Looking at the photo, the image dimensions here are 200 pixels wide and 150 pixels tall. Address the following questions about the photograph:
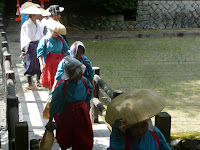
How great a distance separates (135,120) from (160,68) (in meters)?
8.88

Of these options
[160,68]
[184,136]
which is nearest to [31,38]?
[184,136]

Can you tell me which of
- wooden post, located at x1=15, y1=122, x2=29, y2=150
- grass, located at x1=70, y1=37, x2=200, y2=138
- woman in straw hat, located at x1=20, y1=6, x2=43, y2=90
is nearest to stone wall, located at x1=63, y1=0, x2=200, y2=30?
grass, located at x1=70, y1=37, x2=200, y2=138

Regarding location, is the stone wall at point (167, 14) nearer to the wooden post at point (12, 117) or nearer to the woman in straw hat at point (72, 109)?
the woman in straw hat at point (72, 109)

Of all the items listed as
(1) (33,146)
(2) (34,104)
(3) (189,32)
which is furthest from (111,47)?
(1) (33,146)

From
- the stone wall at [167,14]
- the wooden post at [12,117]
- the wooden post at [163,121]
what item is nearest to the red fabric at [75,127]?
the wooden post at [12,117]

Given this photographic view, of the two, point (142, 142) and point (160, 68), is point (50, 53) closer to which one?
point (142, 142)

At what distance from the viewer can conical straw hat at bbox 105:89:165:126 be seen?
2900mm

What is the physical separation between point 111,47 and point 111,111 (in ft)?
38.9

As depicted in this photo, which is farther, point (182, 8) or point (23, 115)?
point (182, 8)

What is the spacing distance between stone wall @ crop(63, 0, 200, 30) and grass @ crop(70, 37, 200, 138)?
7.73ft

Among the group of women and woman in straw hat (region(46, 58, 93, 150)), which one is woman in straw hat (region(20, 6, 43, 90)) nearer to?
the group of women

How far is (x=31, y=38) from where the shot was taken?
8.25 metres

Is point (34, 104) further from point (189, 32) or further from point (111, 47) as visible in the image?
point (189, 32)

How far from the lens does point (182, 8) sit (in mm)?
19500
